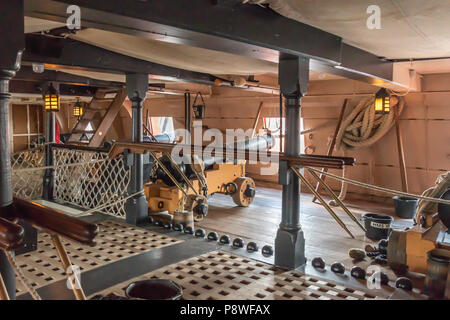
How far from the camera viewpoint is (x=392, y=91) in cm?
708

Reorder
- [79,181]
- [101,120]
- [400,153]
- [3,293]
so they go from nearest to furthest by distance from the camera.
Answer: [3,293]
[79,181]
[400,153]
[101,120]

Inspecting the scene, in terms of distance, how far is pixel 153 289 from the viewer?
269cm

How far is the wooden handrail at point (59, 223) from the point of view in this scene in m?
1.30

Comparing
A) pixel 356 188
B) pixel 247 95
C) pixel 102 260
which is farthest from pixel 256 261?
pixel 247 95

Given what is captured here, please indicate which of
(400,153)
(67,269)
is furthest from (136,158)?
(400,153)

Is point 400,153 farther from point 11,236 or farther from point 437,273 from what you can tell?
point 11,236

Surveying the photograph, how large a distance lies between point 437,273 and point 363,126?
5042 mm

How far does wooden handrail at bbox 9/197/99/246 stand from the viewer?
4.27 feet

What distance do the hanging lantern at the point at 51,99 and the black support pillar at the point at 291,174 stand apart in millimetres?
5088

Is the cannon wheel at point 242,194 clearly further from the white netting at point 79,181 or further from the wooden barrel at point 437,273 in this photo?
the wooden barrel at point 437,273

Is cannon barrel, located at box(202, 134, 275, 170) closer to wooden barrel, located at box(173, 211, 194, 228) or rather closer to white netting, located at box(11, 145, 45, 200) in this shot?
wooden barrel, located at box(173, 211, 194, 228)

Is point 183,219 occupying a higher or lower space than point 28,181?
lower
